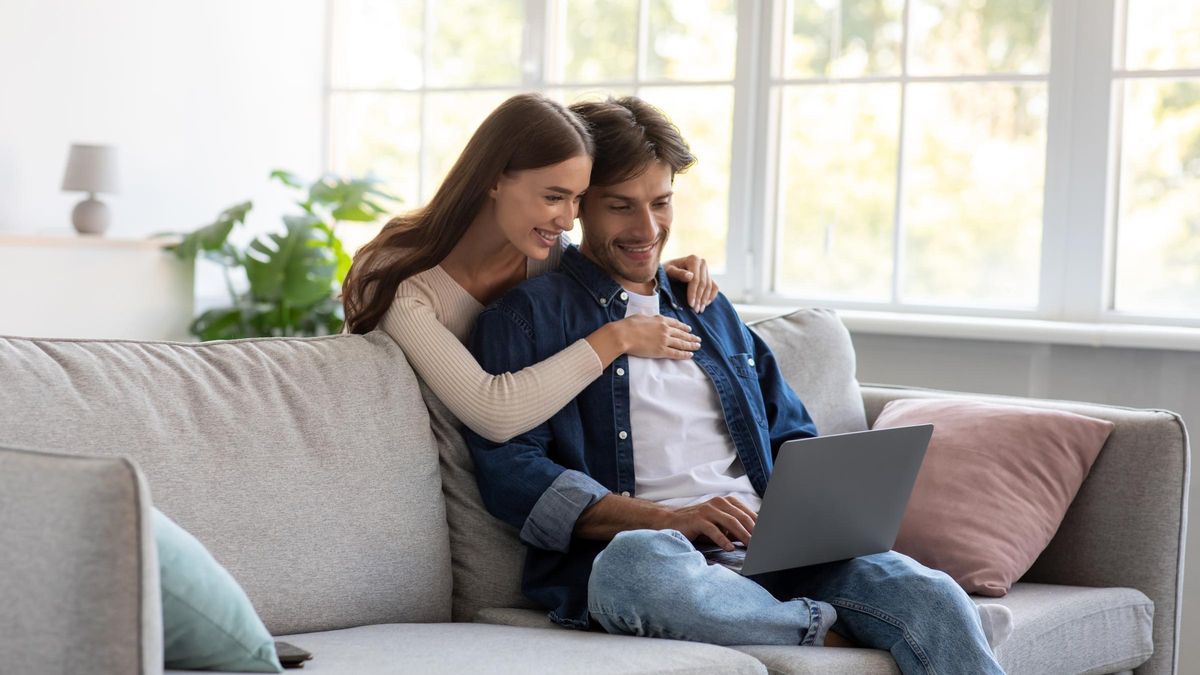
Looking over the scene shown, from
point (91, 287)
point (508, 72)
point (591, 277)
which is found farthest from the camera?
point (508, 72)

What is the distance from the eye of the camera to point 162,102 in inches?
171

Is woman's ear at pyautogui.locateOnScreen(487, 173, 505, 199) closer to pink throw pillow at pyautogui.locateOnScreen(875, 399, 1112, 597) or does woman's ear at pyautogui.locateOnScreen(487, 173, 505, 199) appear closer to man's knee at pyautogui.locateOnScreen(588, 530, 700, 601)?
man's knee at pyautogui.locateOnScreen(588, 530, 700, 601)

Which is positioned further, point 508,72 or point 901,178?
point 508,72

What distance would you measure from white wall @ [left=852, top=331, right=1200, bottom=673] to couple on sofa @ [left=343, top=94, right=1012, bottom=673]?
1.28 metres

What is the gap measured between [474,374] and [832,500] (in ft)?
1.90

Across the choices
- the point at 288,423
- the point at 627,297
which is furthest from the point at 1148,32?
the point at 288,423

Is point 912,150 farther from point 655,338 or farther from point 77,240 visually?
point 77,240

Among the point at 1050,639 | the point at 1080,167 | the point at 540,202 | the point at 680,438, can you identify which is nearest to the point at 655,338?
the point at 680,438

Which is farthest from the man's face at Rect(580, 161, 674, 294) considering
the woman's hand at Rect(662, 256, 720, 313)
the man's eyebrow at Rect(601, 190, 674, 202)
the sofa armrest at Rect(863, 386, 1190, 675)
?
the sofa armrest at Rect(863, 386, 1190, 675)

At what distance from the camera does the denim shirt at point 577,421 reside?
6.41 ft

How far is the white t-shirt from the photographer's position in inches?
82.0

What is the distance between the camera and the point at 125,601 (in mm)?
1226

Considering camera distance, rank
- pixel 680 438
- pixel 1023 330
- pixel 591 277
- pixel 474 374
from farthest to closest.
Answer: pixel 1023 330, pixel 591 277, pixel 680 438, pixel 474 374

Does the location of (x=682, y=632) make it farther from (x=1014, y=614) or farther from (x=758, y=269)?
(x=758, y=269)
